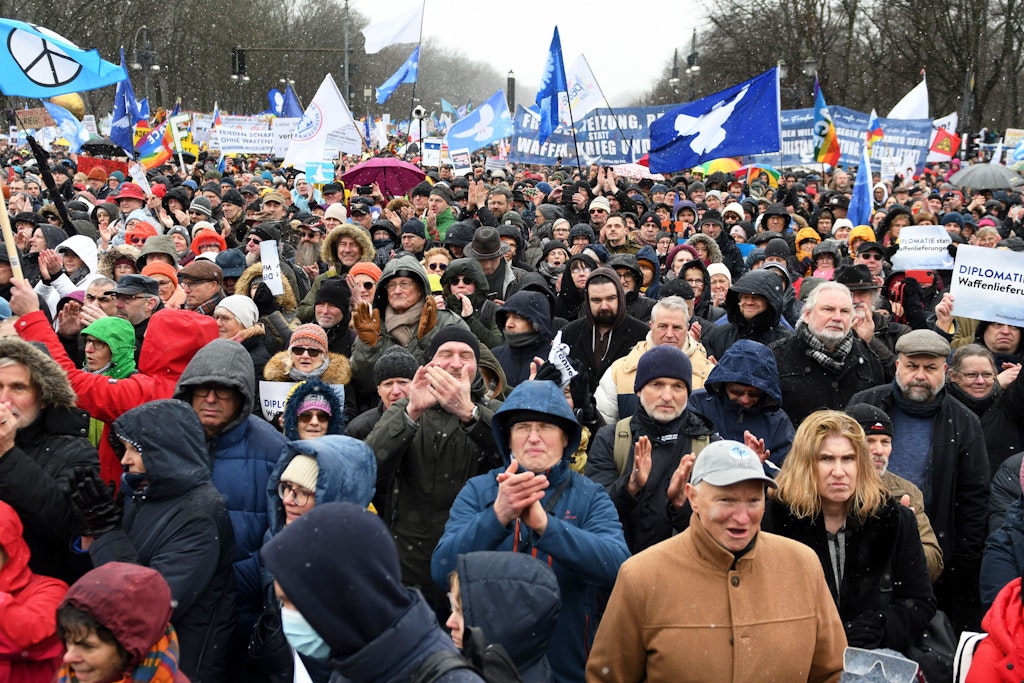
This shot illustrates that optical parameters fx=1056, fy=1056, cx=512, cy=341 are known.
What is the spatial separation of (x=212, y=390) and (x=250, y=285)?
2.94 m

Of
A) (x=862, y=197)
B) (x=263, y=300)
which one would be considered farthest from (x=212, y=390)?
(x=862, y=197)

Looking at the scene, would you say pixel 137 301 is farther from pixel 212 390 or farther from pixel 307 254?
pixel 307 254

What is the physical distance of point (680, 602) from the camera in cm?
299

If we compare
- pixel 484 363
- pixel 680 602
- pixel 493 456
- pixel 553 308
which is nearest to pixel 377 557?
pixel 680 602

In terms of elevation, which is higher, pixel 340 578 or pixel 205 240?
pixel 205 240

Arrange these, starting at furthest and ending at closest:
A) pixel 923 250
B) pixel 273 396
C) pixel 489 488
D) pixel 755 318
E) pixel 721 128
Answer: pixel 721 128
pixel 923 250
pixel 755 318
pixel 273 396
pixel 489 488

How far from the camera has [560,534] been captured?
3273 mm

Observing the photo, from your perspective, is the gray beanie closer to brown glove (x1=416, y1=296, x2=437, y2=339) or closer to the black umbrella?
brown glove (x1=416, y1=296, x2=437, y2=339)

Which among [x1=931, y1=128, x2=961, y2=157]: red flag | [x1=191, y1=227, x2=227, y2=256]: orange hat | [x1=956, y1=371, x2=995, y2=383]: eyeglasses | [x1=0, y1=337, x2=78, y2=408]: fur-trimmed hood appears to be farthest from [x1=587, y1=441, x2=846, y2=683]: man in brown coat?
[x1=931, y1=128, x2=961, y2=157]: red flag

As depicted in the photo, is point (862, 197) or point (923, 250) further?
point (862, 197)

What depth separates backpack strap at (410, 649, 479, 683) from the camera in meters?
2.17

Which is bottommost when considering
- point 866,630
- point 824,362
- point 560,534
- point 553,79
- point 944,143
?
point 866,630

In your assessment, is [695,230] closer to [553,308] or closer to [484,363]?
[553,308]

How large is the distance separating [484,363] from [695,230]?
737 cm
